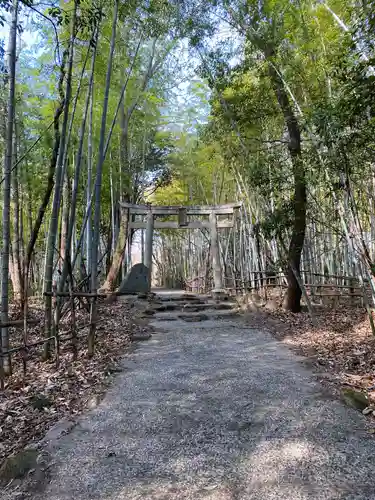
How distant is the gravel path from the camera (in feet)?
5.46

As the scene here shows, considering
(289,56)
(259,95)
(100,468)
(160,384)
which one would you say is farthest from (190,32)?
(100,468)

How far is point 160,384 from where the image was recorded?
3.10 m

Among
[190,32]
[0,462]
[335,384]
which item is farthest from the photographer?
[190,32]

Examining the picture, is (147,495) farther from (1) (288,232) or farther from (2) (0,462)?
(1) (288,232)

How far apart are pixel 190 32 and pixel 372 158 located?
384 centimetres

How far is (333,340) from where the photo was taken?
4465 millimetres

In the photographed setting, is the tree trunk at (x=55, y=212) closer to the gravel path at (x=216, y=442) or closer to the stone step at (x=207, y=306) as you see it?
the gravel path at (x=216, y=442)

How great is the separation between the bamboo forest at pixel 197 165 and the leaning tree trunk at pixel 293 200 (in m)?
0.03

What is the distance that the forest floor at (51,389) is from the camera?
2.38 m

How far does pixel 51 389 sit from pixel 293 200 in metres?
4.27

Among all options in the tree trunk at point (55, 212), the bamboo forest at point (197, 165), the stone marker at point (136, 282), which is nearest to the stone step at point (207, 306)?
the bamboo forest at point (197, 165)

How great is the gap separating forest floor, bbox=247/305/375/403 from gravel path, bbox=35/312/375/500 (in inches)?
11.6

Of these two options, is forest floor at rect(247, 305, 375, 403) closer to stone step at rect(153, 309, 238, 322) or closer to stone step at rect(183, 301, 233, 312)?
stone step at rect(153, 309, 238, 322)

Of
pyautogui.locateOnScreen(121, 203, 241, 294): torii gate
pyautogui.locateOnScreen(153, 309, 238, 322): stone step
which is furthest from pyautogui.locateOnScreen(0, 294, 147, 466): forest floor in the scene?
Answer: pyautogui.locateOnScreen(121, 203, 241, 294): torii gate
